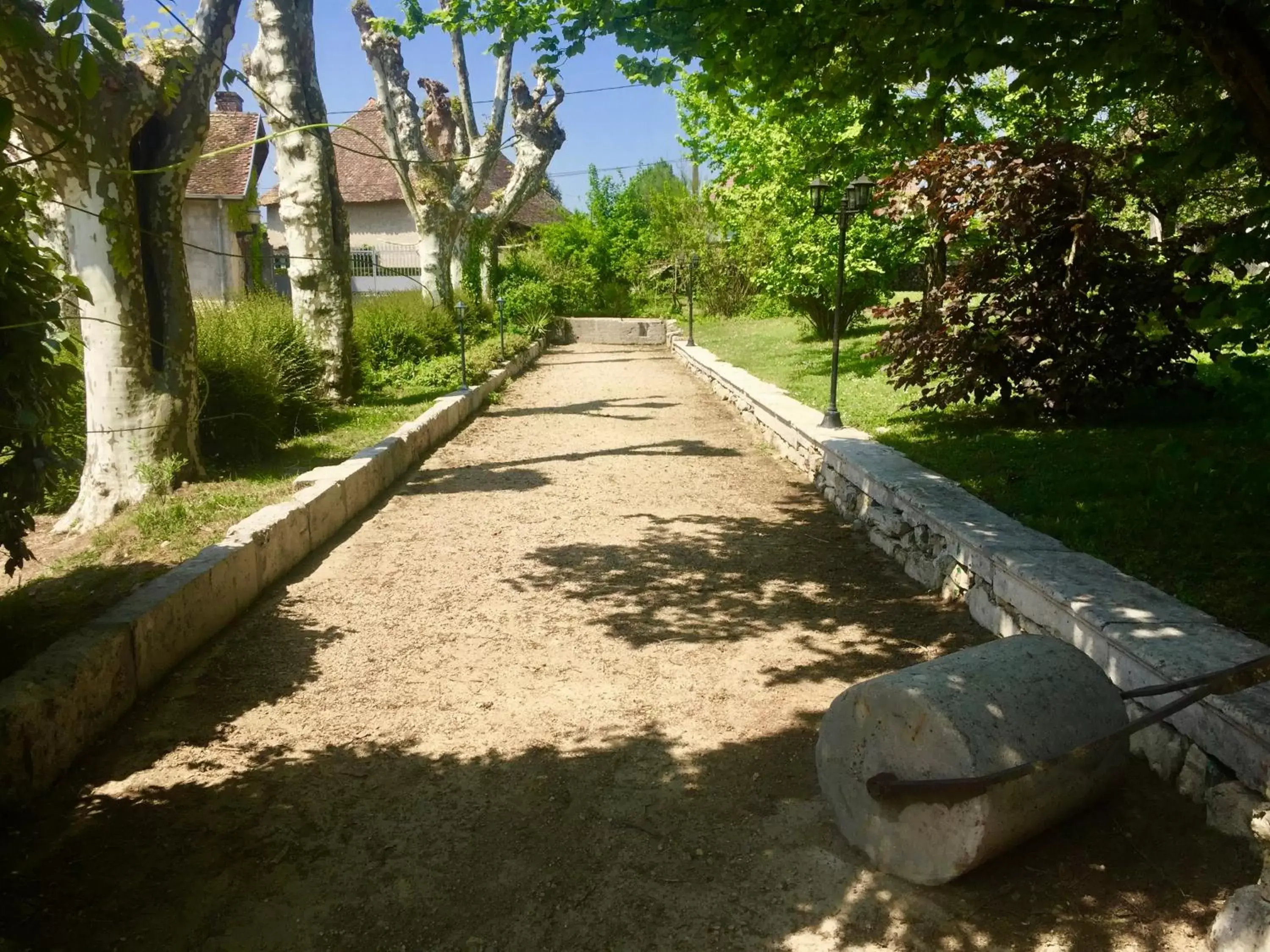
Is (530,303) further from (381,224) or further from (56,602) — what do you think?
(56,602)

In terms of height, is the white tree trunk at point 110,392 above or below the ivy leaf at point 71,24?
below

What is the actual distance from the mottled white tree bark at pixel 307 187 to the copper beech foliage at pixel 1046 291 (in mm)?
6358

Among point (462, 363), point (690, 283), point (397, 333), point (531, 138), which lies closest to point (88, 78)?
point (462, 363)

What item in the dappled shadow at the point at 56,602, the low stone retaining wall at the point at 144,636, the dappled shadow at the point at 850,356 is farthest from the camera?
the dappled shadow at the point at 850,356

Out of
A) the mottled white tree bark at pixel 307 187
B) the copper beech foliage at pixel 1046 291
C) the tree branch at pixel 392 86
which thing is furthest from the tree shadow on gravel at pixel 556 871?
the tree branch at pixel 392 86

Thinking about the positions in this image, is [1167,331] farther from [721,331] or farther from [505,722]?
[721,331]

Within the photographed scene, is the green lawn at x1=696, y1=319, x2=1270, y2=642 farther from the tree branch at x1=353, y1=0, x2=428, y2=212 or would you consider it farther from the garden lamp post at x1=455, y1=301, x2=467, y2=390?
the tree branch at x1=353, y1=0, x2=428, y2=212

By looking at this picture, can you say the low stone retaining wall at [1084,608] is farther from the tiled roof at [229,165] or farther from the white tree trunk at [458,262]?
the tiled roof at [229,165]

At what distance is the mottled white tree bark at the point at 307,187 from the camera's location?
398 inches

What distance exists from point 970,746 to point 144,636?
3363 mm

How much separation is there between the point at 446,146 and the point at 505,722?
21.8 metres

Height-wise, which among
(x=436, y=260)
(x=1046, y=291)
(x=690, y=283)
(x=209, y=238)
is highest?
(x=209, y=238)

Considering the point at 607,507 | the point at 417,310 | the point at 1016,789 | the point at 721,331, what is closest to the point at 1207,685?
the point at 1016,789

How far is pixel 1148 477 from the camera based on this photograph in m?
5.65
